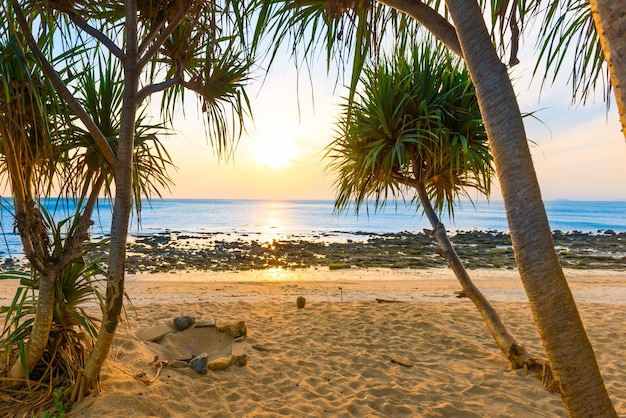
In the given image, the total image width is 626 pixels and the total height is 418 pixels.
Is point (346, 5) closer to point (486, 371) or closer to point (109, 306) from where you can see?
point (109, 306)

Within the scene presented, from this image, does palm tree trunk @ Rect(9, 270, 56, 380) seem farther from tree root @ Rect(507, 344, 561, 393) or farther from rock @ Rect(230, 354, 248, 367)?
tree root @ Rect(507, 344, 561, 393)

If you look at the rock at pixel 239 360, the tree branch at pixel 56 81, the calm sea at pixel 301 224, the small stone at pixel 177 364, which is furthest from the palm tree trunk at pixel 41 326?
the calm sea at pixel 301 224

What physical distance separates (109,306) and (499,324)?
3936 millimetres

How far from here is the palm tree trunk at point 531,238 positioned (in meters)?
1.25

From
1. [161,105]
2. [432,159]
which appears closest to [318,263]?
[432,159]

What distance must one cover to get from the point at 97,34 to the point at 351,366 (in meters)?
3.82

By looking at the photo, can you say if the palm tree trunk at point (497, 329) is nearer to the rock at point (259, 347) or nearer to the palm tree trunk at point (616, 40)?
the rock at point (259, 347)

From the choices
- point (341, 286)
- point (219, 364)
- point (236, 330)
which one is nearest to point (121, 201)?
point (219, 364)

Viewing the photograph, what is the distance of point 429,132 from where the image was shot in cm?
384

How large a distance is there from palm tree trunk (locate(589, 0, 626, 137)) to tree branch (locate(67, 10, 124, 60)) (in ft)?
8.96

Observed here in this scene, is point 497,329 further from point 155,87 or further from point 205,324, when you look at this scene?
Answer: point 155,87

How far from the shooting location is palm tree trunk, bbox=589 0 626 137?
86 centimetres

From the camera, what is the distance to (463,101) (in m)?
4.19

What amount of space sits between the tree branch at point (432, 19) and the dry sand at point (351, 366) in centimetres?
277
